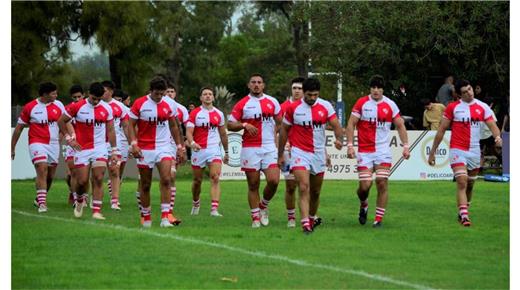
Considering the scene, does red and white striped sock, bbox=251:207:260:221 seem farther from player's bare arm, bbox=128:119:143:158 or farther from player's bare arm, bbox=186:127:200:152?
player's bare arm, bbox=186:127:200:152

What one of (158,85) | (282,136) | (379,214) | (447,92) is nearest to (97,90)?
(158,85)

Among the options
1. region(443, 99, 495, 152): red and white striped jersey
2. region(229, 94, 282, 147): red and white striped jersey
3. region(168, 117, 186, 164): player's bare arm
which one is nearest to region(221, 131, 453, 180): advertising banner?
region(443, 99, 495, 152): red and white striped jersey

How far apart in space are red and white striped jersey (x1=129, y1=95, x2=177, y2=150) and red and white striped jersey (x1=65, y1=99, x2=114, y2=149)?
6.48ft

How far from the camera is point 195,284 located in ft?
41.6

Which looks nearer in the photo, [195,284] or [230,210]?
[195,284]

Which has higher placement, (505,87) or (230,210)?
(505,87)

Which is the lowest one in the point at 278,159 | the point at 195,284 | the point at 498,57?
the point at 195,284

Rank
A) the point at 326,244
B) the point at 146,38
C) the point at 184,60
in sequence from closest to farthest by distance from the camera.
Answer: the point at 326,244 → the point at 146,38 → the point at 184,60

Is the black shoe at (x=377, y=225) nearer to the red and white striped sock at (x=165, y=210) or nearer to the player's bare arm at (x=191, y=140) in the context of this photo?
the red and white striped sock at (x=165, y=210)

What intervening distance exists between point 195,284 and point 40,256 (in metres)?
3.04

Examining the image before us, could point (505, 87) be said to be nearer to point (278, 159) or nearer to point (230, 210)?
point (230, 210)

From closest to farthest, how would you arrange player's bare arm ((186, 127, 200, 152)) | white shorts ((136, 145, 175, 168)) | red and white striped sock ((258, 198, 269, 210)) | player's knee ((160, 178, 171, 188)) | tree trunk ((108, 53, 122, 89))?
1. player's knee ((160, 178, 171, 188))
2. white shorts ((136, 145, 175, 168))
3. red and white striped sock ((258, 198, 269, 210))
4. player's bare arm ((186, 127, 200, 152))
5. tree trunk ((108, 53, 122, 89))

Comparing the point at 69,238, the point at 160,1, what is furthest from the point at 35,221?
the point at 160,1

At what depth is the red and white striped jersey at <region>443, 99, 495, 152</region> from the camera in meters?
19.2
